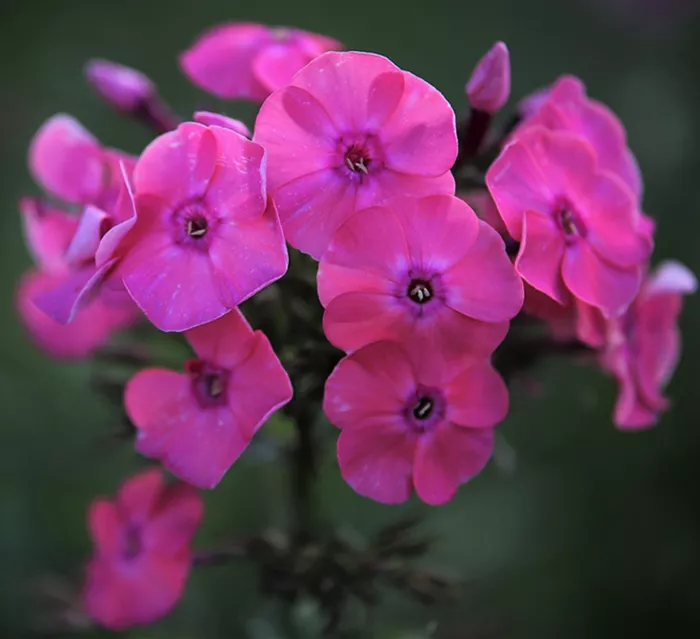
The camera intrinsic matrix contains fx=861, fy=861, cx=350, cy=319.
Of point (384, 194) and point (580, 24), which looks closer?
point (384, 194)

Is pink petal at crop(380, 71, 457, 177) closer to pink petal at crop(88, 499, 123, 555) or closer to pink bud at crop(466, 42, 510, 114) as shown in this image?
pink bud at crop(466, 42, 510, 114)

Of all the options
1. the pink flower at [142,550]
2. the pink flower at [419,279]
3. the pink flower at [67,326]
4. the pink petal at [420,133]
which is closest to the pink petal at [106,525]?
the pink flower at [142,550]

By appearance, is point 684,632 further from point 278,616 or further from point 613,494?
→ point 278,616

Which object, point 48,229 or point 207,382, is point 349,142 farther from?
point 48,229

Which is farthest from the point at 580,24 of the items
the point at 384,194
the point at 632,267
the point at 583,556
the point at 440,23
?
the point at 384,194

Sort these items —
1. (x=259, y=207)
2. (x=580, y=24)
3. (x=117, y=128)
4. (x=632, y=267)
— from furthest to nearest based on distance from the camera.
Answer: (x=580, y=24), (x=117, y=128), (x=632, y=267), (x=259, y=207)

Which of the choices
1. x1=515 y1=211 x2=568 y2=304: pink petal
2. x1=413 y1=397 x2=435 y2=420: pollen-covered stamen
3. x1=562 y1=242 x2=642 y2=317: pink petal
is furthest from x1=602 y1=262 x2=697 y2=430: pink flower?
x1=413 y1=397 x2=435 y2=420: pollen-covered stamen

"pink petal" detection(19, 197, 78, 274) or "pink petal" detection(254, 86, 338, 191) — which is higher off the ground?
"pink petal" detection(254, 86, 338, 191)
